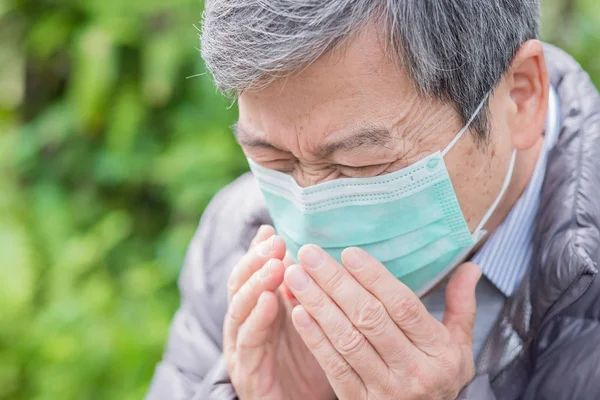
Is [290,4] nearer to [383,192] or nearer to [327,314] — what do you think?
[383,192]

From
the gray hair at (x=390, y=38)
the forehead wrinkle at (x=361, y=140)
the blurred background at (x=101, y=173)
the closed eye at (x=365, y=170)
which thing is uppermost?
the gray hair at (x=390, y=38)

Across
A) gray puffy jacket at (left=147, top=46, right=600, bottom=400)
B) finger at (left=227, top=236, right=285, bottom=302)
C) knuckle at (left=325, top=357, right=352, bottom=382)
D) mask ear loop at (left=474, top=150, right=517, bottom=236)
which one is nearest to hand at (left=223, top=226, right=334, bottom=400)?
finger at (left=227, top=236, right=285, bottom=302)

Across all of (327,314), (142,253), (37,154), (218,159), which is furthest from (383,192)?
(37,154)

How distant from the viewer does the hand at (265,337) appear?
199cm

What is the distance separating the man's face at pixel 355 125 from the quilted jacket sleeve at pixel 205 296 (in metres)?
0.62

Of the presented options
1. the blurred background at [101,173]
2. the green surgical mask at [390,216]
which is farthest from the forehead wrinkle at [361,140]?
the blurred background at [101,173]

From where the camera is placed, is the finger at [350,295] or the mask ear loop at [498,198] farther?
the mask ear loop at [498,198]

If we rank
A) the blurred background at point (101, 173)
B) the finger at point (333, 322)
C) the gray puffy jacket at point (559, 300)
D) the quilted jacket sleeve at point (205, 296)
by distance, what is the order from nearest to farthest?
the finger at point (333, 322) → the gray puffy jacket at point (559, 300) → the quilted jacket sleeve at point (205, 296) → the blurred background at point (101, 173)

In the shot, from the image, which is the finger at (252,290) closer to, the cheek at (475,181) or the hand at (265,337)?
the hand at (265,337)

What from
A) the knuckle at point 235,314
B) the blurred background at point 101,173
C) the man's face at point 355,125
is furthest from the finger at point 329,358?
the blurred background at point 101,173

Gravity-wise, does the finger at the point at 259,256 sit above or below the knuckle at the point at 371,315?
above

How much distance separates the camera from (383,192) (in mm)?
1931

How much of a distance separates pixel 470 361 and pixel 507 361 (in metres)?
0.16


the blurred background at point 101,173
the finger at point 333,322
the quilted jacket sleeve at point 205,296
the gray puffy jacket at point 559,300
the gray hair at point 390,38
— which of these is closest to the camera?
the gray hair at point 390,38
